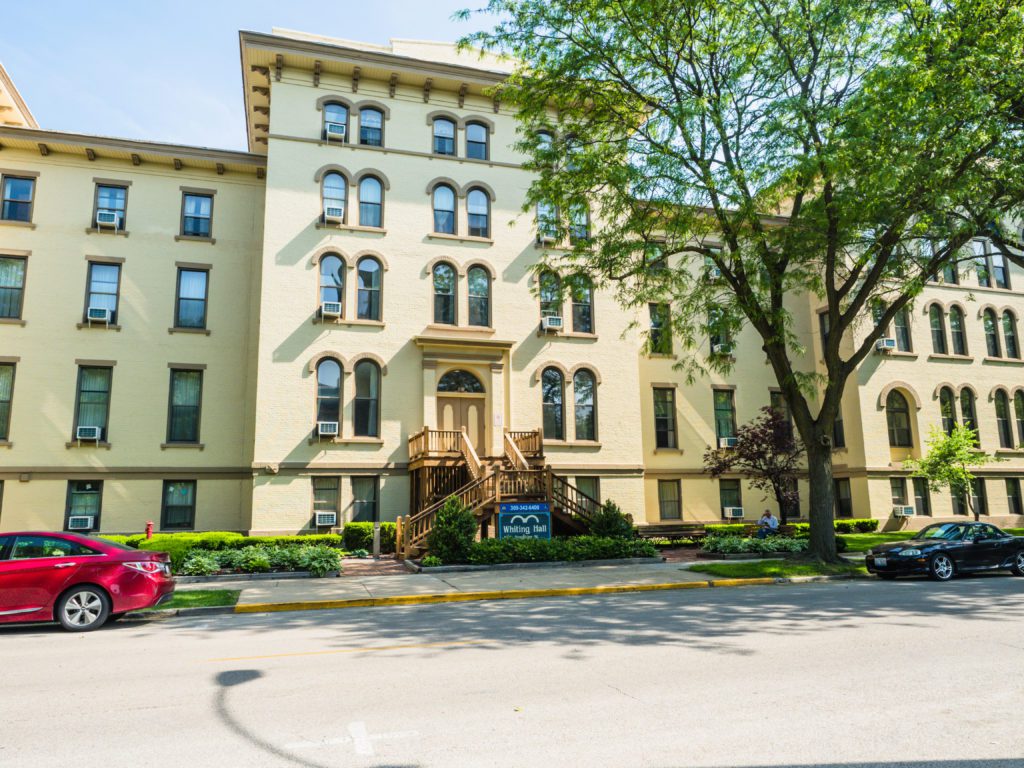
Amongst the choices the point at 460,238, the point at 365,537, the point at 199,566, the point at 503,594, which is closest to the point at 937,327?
the point at 460,238

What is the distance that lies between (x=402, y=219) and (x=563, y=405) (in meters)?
8.78

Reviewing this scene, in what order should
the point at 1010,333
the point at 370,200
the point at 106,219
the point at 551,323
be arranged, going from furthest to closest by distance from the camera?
the point at 1010,333
the point at 551,323
the point at 370,200
the point at 106,219

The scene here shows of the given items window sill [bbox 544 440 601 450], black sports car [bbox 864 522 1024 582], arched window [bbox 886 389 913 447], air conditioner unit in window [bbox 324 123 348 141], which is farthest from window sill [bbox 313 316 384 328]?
arched window [bbox 886 389 913 447]

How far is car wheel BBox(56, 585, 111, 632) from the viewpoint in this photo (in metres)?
10.7

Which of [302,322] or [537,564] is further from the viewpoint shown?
[302,322]

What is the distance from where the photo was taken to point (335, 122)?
25.6 meters

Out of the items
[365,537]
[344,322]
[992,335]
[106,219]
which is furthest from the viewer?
[992,335]

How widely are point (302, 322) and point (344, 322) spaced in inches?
53.4

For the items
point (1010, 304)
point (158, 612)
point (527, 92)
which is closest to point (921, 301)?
point (1010, 304)

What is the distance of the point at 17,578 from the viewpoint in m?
10.5

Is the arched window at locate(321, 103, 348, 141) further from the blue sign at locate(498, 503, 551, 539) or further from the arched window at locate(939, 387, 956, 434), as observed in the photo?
the arched window at locate(939, 387, 956, 434)

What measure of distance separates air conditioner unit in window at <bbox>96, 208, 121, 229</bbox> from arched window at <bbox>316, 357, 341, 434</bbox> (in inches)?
339

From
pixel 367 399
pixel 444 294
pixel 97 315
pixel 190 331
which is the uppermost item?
pixel 444 294

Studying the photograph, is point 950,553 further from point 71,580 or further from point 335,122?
point 335,122
